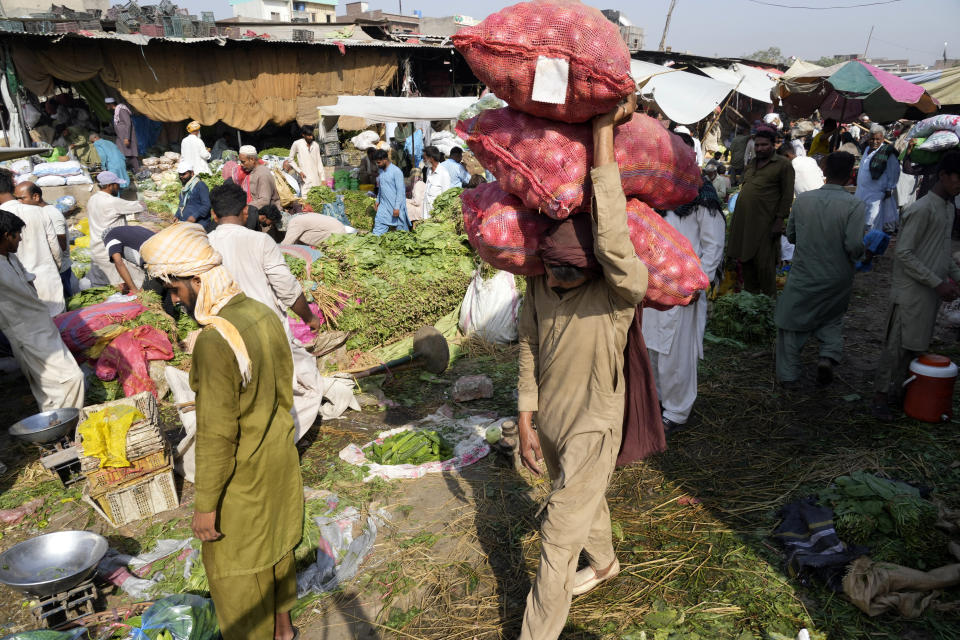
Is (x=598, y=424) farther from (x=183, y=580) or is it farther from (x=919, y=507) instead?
(x=183, y=580)

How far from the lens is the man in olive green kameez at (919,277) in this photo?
420 centimetres

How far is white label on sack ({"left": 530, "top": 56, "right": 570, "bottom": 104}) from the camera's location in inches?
81.1

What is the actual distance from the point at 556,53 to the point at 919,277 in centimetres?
Answer: 380

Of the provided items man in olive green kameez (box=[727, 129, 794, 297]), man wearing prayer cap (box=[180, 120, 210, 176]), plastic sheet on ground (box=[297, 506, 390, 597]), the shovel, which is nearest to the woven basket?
plastic sheet on ground (box=[297, 506, 390, 597])

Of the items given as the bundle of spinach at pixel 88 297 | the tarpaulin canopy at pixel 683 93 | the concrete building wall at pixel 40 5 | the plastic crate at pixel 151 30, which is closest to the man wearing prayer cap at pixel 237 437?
the bundle of spinach at pixel 88 297

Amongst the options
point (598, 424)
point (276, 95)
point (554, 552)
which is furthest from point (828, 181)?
point (276, 95)

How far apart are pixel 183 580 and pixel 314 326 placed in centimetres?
204

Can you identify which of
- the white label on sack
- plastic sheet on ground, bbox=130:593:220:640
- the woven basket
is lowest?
plastic sheet on ground, bbox=130:593:220:640

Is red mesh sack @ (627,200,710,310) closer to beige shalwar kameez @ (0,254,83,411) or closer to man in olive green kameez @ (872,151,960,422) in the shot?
man in olive green kameez @ (872,151,960,422)

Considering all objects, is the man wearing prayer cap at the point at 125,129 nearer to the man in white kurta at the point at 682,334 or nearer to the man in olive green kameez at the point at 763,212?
the man in olive green kameez at the point at 763,212

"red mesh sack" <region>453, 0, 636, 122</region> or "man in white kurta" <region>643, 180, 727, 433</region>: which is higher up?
"red mesh sack" <region>453, 0, 636, 122</region>

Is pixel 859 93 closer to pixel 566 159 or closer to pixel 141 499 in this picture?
pixel 566 159

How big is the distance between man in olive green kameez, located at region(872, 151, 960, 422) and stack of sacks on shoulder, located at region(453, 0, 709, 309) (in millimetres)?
2773

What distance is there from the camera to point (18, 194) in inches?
246
